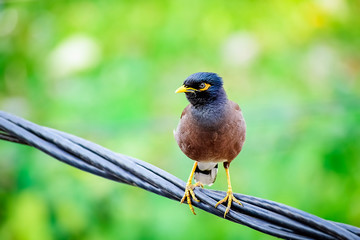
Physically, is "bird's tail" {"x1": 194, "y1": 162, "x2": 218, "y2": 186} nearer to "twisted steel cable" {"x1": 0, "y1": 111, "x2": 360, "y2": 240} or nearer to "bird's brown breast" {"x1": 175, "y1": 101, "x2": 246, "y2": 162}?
"bird's brown breast" {"x1": 175, "y1": 101, "x2": 246, "y2": 162}

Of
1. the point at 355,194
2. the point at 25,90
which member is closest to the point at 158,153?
the point at 25,90

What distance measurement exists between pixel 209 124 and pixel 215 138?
0.08m

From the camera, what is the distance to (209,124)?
6.73 ft

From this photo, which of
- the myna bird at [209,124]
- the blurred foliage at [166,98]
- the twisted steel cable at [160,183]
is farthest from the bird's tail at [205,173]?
the twisted steel cable at [160,183]

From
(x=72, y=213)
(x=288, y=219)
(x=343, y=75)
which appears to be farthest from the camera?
(x=343, y=75)

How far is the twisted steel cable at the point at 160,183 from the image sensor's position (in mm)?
1320

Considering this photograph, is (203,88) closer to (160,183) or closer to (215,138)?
(215,138)

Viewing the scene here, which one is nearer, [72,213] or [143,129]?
[72,213]

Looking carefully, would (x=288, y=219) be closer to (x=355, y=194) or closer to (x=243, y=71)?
(x=355, y=194)

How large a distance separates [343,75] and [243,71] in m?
0.98

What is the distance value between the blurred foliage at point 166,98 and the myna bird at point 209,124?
4.06 ft

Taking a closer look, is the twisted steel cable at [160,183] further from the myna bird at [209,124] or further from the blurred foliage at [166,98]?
the blurred foliage at [166,98]

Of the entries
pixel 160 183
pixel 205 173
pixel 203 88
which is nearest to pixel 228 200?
pixel 160 183

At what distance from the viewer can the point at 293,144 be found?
3648 millimetres
